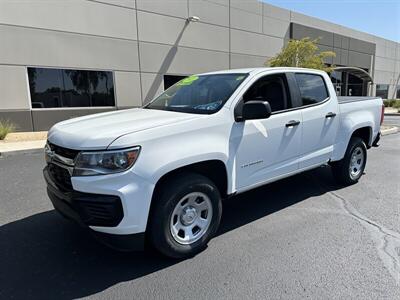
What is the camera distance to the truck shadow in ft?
8.91

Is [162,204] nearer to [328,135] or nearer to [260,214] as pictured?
[260,214]

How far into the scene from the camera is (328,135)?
15.3 feet

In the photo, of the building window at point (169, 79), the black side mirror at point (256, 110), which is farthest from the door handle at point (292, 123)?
the building window at point (169, 79)

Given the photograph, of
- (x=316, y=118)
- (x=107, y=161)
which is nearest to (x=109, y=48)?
(x=316, y=118)

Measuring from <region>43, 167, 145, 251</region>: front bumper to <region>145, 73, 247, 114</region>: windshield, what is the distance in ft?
4.52

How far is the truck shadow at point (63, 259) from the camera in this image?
2.71 meters

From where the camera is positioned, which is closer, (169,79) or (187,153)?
(187,153)

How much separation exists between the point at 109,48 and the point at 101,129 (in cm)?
1262

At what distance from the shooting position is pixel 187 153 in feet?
9.70

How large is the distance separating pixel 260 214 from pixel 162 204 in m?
Answer: 1.86

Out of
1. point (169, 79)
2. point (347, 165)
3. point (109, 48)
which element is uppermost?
point (109, 48)

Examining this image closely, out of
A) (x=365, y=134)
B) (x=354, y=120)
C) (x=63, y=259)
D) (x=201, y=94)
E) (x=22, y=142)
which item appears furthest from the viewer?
(x=22, y=142)

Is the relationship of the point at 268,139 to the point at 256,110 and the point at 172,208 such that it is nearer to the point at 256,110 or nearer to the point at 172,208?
the point at 256,110

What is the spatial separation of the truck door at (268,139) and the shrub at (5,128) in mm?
10368
